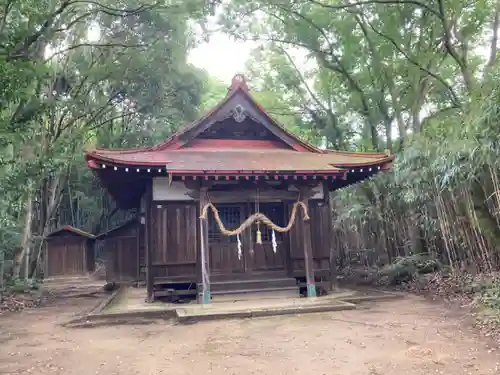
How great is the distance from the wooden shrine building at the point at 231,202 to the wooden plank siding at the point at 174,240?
0.02 metres

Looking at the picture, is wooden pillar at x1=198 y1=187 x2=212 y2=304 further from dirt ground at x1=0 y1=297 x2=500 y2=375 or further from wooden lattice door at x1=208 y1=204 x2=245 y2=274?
dirt ground at x1=0 y1=297 x2=500 y2=375

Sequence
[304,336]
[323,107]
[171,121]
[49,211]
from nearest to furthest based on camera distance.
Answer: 1. [304,336]
2. [323,107]
3. [49,211]
4. [171,121]

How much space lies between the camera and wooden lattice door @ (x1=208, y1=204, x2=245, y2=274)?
1002 cm

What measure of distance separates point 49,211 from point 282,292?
38.1 feet

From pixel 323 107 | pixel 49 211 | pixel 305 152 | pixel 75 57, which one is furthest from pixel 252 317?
pixel 49 211

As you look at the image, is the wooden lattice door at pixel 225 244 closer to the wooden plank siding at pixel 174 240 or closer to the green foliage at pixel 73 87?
the wooden plank siding at pixel 174 240

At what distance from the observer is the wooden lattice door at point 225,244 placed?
10023mm

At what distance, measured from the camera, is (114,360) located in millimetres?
5426

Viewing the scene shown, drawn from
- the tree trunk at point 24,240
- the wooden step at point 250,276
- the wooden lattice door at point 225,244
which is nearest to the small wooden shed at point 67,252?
the tree trunk at point 24,240

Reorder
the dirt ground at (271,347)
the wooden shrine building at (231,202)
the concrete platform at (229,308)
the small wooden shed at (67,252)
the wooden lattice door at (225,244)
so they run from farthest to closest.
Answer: the small wooden shed at (67,252) → the wooden lattice door at (225,244) → the wooden shrine building at (231,202) → the concrete platform at (229,308) → the dirt ground at (271,347)

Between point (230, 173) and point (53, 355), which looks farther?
point (230, 173)

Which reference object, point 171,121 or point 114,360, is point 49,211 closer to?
point 171,121

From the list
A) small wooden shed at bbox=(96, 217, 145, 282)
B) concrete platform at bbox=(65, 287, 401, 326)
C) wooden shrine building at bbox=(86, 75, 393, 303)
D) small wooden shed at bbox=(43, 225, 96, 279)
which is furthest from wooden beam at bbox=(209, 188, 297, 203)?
small wooden shed at bbox=(43, 225, 96, 279)

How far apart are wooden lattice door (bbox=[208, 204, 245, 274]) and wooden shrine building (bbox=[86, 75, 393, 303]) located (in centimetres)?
2
